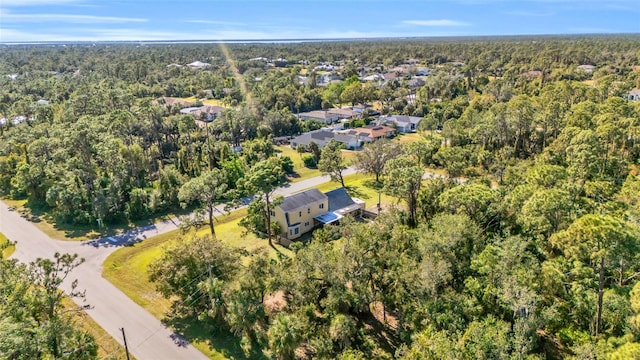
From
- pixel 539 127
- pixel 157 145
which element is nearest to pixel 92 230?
pixel 157 145

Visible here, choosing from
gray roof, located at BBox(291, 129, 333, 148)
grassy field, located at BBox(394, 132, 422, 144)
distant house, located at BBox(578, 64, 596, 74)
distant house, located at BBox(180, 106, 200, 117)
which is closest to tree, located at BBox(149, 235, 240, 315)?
gray roof, located at BBox(291, 129, 333, 148)

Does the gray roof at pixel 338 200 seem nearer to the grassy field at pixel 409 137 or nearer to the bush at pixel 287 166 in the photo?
the bush at pixel 287 166

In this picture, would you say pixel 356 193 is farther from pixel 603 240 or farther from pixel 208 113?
pixel 208 113

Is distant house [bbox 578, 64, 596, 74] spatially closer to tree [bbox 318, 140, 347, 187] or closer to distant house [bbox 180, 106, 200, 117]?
tree [bbox 318, 140, 347, 187]

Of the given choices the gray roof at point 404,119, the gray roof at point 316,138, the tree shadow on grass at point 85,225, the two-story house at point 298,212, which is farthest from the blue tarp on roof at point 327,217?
the gray roof at point 404,119

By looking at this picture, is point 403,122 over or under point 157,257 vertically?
over

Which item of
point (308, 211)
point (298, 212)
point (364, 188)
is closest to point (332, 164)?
point (364, 188)
